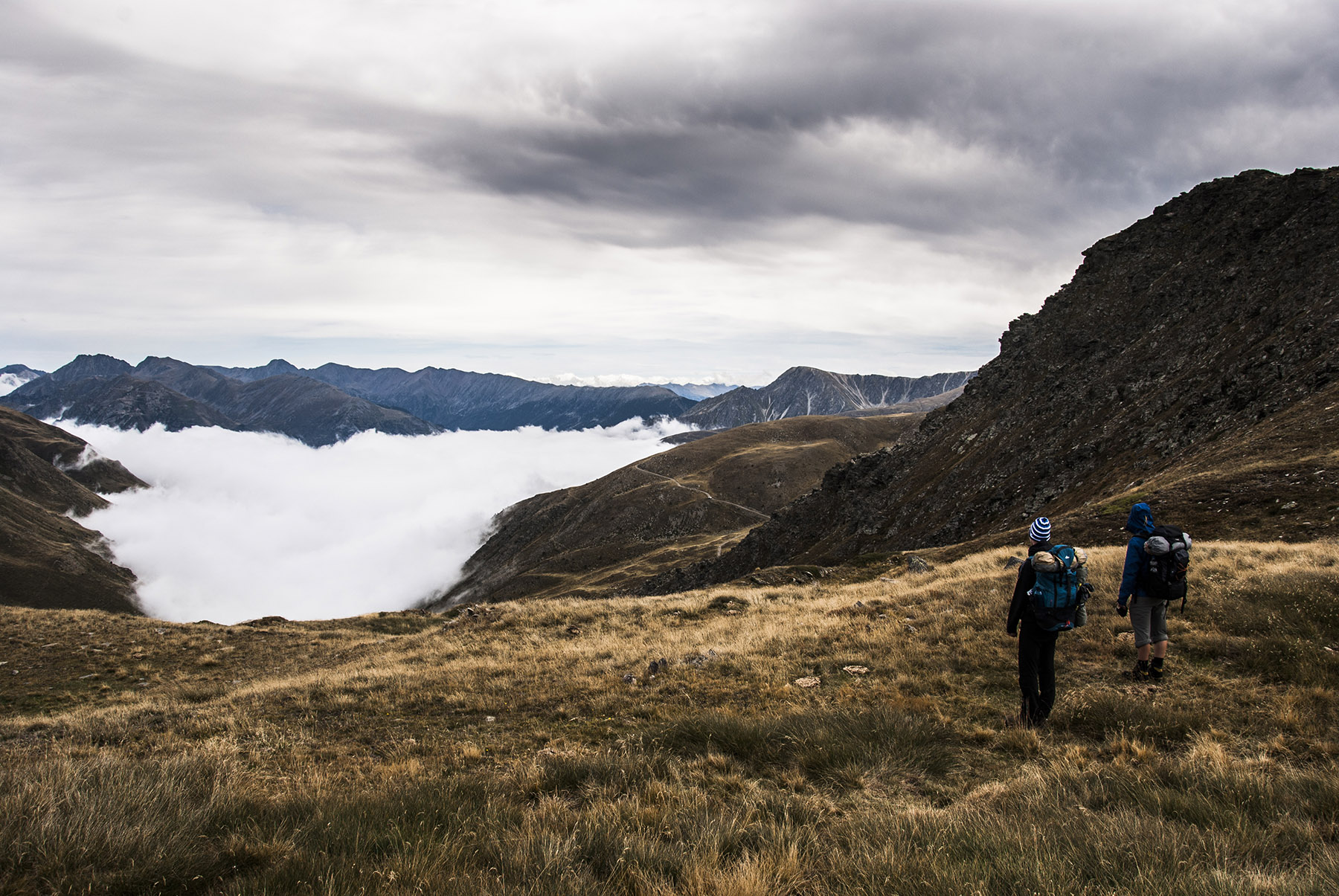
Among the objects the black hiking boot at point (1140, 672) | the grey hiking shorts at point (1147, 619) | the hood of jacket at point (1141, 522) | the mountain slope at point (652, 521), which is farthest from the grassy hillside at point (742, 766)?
the mountain slope at point (652, 521)

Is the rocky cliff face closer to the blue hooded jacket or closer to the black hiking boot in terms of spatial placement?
the blue hooded jacket

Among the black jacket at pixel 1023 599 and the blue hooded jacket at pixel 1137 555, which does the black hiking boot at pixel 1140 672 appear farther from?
the black jacket at pixel 1023 599

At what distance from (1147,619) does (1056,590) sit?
10.8ft

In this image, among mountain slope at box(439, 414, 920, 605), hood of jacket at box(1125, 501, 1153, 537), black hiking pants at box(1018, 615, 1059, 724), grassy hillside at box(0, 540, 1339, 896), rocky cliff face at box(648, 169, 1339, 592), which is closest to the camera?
grassy hillside at box(0, 540, 1339, 896)

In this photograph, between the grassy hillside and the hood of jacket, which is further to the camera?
the hood of jacket

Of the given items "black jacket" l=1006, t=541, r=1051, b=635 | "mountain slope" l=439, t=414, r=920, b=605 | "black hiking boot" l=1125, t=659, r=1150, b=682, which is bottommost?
"mountain slope" l=439, t=414, r=920, b=605

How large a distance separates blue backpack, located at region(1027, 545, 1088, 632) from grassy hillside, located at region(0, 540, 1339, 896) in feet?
4.52

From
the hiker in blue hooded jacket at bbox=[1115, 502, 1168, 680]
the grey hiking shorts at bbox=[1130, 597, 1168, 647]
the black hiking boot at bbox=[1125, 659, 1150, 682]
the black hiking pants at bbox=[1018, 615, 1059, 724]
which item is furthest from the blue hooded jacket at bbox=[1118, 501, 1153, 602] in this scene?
the black hiking pants at bbox=[1018, 615, 1059, 724]

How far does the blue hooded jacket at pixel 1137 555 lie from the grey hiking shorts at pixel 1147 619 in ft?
0.47

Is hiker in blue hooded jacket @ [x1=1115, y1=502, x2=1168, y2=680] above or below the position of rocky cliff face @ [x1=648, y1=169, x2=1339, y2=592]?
below

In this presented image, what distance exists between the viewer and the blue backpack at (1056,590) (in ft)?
29.3

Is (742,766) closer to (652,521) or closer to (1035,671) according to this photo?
(1035,671)

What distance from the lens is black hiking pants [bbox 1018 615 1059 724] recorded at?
903cm

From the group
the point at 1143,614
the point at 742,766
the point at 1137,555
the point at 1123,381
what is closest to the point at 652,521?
the point at 1123,381
